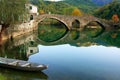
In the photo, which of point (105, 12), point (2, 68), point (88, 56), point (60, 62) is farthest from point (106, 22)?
point (2, 68)

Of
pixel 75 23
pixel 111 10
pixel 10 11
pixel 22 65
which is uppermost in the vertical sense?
pixel 10 11

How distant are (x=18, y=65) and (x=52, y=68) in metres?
3.17

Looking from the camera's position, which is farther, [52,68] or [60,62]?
[60,62]

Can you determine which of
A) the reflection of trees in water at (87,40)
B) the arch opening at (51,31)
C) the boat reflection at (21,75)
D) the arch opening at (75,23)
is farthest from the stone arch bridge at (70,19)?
the boat reflection at (21,75)

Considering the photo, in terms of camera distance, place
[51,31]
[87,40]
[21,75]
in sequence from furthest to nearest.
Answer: [51,31] < [87,40] < [21,75]

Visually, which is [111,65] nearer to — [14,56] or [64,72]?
[64,72]

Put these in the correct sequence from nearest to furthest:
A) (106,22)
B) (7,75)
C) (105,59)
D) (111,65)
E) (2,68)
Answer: (7,75)
(2,68)
(111,65)
(105,59)
(106,22)

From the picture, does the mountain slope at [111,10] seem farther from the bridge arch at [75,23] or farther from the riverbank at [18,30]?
the riverbank at [18,30]

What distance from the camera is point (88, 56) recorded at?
31.1 metres

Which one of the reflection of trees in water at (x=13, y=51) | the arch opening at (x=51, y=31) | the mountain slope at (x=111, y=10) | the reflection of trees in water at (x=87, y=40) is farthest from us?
the mountain slope at (x=111, y=10)

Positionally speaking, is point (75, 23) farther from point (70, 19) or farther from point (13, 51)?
point (13, 51)

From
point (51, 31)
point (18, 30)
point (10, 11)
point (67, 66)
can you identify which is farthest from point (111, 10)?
point (67, 66)

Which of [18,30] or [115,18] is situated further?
[115,18]

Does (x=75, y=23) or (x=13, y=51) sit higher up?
(x=75, y=23)
